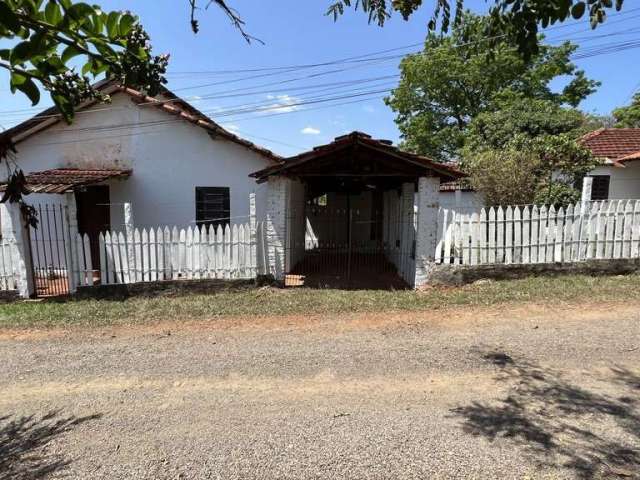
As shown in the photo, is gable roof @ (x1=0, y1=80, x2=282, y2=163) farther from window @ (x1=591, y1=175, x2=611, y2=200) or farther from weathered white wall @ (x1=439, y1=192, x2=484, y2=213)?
window @ (x1=591, y1=175, x2=611, y2=200)

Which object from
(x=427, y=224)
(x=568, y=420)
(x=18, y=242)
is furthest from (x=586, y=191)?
(x=18, y=242)

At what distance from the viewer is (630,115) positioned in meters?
26.5

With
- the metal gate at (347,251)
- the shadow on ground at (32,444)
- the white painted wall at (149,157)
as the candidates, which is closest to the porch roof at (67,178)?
the white painted wall at (149,157)

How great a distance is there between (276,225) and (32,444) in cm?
571

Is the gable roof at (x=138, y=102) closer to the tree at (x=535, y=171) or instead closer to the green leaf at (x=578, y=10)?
the tree at (x=535, y=171)

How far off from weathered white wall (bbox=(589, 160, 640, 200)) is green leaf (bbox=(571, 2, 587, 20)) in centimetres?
1682

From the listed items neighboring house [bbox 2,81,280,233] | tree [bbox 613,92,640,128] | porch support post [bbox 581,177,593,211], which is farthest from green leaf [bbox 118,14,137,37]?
tree [bbox 613,92,640,128]

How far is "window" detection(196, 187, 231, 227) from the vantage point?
10.8m

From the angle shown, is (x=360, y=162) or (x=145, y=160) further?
(x=145, y=160)

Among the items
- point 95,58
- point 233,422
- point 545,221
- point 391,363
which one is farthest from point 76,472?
point 545,221

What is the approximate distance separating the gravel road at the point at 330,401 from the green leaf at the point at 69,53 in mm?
2520

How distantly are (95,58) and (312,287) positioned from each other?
6844mm

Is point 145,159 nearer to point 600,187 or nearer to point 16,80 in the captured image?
point 16,80

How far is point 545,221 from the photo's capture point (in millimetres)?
7703
